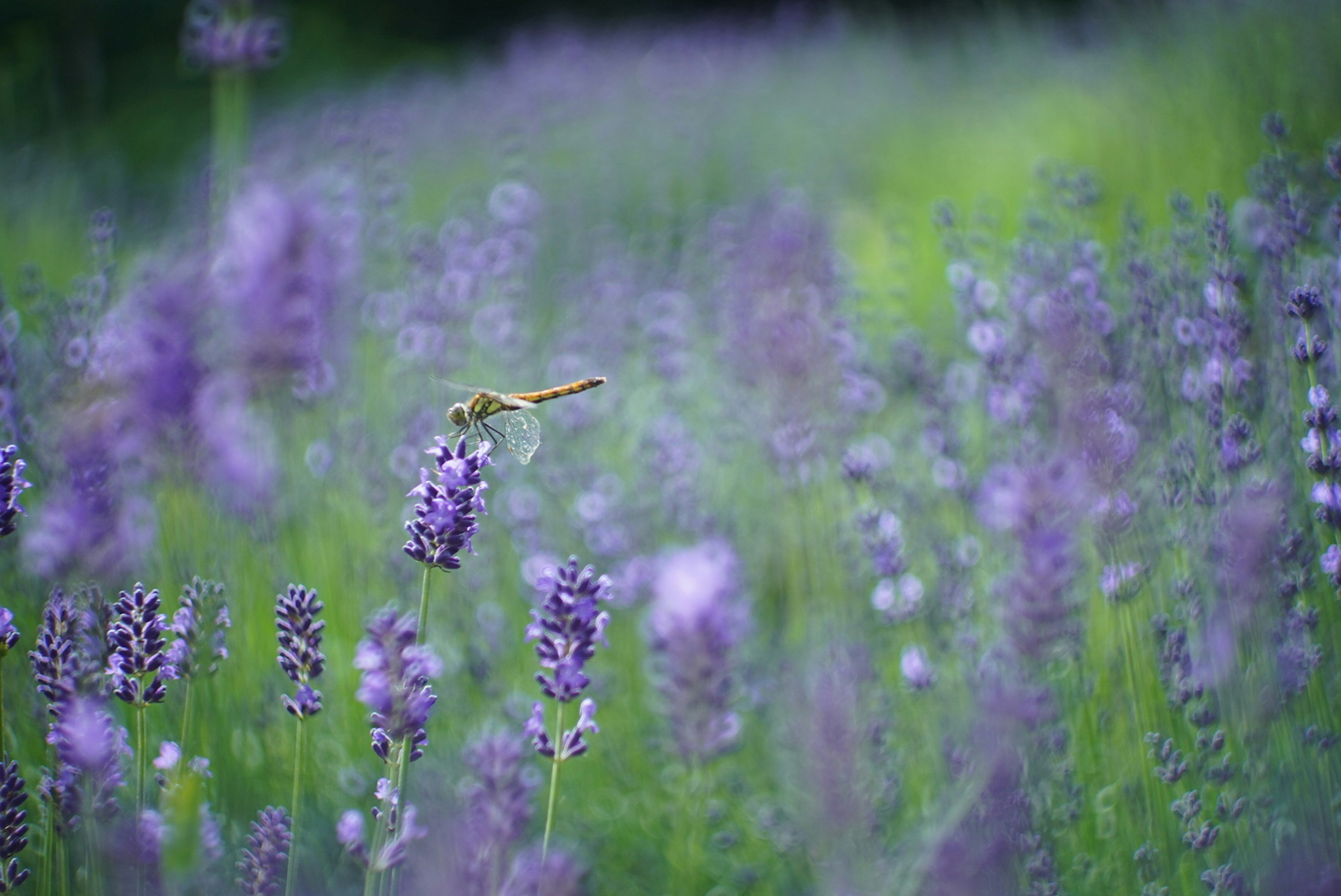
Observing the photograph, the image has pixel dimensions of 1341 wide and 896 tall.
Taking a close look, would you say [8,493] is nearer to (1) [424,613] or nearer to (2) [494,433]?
(1) [424,613]

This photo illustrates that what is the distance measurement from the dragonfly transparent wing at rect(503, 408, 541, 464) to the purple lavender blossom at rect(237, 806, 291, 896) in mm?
668

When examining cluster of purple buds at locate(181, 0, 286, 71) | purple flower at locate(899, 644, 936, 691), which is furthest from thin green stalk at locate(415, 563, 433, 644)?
cluster of purple buds at locate(181, 0, 286, 71)

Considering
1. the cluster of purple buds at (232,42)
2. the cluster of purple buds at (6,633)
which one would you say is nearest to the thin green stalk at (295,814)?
the cluster of purple buds at (6,633)

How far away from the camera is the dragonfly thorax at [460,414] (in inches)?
63.4

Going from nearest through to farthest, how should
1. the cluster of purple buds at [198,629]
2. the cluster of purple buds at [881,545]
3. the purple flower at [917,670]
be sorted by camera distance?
1. the cluster of purple buds at [198,629]
2. the purple flower at [917,670]
3. the cluster of purple buds at [881,545]

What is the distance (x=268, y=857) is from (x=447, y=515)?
51cm

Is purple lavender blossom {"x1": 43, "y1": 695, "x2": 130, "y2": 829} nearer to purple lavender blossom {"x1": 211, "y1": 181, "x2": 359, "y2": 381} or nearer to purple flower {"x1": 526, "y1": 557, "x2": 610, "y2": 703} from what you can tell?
purple flower {"x1": 526, "y1": 557, "x2": 610, "y2": 703}

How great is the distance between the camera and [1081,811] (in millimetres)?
1762

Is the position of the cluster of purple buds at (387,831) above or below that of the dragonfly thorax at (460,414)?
below

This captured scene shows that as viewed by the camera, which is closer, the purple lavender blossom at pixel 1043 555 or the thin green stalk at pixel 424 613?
the thin green stalk at pixel 424 613

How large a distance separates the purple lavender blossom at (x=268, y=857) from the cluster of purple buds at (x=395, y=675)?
262 mm

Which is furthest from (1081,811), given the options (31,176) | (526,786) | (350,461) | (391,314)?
(31,176)

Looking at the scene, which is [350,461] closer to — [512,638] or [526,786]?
Answer: [512,638]

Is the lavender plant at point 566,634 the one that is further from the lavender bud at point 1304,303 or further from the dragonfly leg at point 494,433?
the lavender bud at point 1304,303
